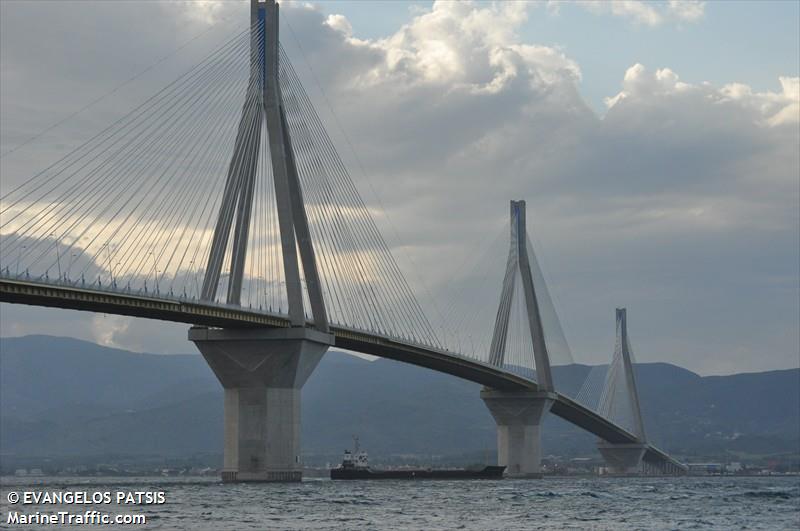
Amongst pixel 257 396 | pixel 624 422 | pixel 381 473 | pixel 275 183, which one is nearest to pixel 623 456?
pixel 624 422

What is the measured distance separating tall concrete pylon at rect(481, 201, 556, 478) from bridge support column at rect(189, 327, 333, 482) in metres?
50.8

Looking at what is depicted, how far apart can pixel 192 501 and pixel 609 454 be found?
394ft

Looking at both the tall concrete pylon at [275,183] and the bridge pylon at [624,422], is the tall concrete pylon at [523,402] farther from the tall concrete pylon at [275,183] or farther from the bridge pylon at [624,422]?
the tall concrete pylon at [275,183]

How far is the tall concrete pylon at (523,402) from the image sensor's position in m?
143

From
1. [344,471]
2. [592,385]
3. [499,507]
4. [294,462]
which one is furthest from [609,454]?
[499,507]

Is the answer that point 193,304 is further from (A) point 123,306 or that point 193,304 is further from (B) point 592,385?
(B) point 592,385

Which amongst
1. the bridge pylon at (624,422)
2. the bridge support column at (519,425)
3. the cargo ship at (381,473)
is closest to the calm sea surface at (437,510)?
the cargo ship at (381,473)

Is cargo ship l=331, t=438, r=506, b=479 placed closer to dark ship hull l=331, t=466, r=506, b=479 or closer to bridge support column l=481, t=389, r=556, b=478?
dark ship hull l=331, t=466, r=506, b=479

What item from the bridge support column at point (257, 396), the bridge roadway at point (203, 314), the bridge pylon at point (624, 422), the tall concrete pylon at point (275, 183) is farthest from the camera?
the bridge pylon at point (624, 422)

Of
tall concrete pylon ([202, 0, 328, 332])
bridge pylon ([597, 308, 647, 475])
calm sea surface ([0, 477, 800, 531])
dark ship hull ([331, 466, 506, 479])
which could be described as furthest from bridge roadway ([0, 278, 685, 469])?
bridge pylon ([597, 308, 647, 475])

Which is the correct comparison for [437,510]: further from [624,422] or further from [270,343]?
[624,422]

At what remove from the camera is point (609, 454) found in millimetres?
187250

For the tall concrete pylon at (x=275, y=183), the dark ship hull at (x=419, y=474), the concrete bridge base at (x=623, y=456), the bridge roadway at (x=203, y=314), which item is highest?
the tall concrete pylon at (x=275, y=183)

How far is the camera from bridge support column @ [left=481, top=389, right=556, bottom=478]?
143625 millimetres
